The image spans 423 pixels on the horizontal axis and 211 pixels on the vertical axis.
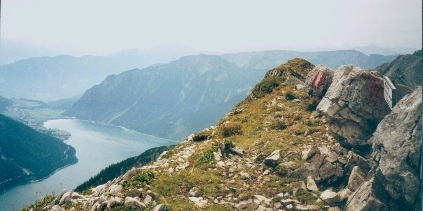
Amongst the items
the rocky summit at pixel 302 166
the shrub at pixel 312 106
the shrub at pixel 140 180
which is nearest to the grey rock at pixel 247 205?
the rocky summit at pixel 302 166

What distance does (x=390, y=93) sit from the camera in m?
21.4

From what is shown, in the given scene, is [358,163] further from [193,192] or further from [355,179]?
[193,192]

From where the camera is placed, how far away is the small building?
2112cm


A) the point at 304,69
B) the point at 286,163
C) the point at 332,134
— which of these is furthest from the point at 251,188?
the point at 304,69

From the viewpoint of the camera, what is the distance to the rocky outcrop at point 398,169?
50.5ft

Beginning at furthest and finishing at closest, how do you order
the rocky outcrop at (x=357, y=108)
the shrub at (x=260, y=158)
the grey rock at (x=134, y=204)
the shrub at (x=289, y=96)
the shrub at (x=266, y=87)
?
the shrub at (x=266, y=87) < the shrub at (x=289, y=96) < the shrub at (x=260, y=158) < the rocky outcrop at (x=357, y=108) < the grey rock at (x=134, y=204)

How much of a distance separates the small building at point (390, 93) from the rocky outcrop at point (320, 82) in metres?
8.19

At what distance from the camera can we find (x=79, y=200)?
1994cm

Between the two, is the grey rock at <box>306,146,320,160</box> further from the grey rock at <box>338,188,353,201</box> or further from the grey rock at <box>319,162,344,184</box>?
the grey rock at <box>338,188,353,201</box>

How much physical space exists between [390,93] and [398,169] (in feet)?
23.8

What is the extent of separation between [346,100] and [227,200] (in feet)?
38.9

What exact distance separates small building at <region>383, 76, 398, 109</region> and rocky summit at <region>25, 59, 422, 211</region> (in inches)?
26.6

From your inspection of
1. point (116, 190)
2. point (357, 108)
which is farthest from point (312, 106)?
point (116, 190)

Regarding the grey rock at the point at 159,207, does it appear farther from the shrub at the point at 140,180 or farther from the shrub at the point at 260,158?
the shrub at the point at 260,158
